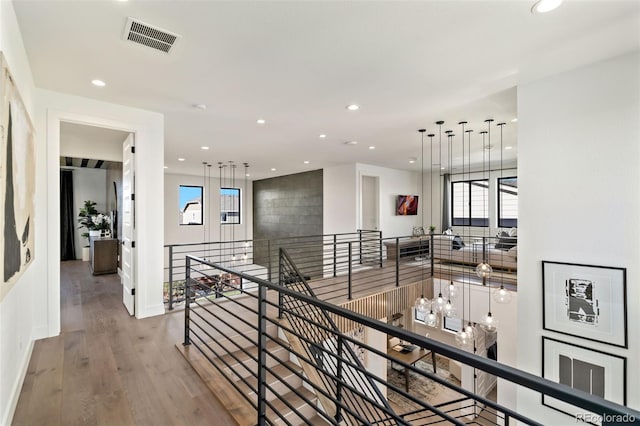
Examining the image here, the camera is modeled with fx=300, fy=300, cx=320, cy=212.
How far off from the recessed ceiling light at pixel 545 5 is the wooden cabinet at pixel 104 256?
314 inches

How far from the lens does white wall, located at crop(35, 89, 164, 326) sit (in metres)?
3.31

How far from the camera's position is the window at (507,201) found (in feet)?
27.9

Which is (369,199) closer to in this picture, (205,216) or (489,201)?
(489,201)

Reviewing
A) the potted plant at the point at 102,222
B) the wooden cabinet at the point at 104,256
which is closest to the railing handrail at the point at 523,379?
the wooden cabinet at the point at 104,256

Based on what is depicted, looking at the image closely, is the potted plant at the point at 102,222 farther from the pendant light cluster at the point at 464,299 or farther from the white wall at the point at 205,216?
the pendant light cluster at the point at 464,299

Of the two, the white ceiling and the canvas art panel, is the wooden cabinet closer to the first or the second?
the white ceiling

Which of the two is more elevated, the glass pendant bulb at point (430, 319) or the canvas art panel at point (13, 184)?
the canvas art panel at point (13, 184)

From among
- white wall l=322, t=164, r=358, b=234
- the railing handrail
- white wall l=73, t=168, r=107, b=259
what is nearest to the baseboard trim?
the railing handrail

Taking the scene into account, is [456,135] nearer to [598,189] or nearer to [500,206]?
[598,189]

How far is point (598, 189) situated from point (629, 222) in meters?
0.36

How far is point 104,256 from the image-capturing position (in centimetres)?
672

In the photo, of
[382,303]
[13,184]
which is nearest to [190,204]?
[382,303]

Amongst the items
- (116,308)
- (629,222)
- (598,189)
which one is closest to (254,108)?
(116,308)

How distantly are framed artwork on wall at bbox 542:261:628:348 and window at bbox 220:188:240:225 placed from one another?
407 inches
